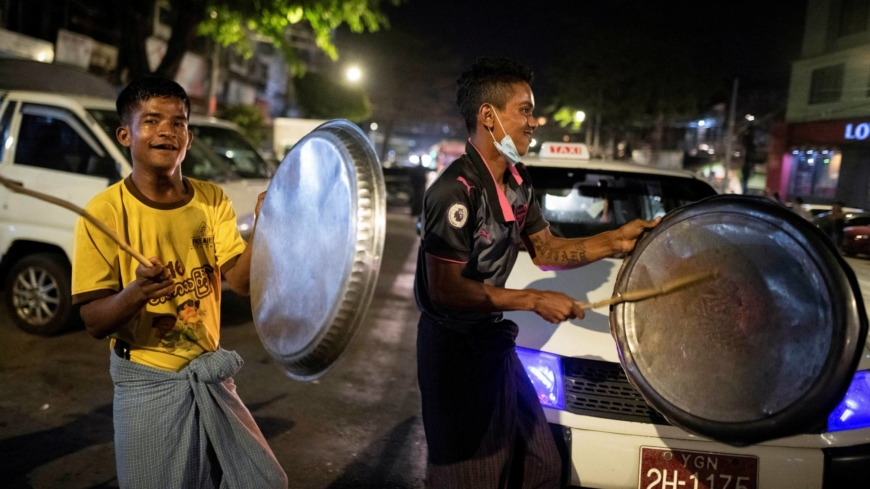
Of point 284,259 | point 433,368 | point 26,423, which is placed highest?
point 284,259

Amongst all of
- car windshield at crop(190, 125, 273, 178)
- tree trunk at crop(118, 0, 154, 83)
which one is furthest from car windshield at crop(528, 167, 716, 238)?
tree trunk at crop(118, 0, 154, 83)

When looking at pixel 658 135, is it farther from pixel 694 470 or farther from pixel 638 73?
pixel 694 470

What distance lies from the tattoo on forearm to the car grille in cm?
55

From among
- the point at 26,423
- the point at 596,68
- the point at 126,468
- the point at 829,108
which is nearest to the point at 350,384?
the point at 26,423

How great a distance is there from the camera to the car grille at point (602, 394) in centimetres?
285

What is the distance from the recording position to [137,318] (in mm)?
2102

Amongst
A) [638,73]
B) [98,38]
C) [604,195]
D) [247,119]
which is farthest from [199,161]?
[638,73]

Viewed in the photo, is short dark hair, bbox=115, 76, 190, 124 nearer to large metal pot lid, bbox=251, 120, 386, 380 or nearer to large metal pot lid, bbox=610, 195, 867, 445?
large metal pot lid, bbox=251, 120, 386, 380

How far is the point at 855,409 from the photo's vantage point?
9.27ft

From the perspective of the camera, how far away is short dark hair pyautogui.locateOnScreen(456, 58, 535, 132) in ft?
8.02

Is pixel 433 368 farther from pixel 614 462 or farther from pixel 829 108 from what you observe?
pixel 829 108

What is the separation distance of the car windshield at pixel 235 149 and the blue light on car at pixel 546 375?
5122 mm

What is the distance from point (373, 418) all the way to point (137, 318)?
272 cm

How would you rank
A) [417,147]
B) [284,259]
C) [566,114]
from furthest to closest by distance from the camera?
[417,147] < [566,114] < [284,259]
